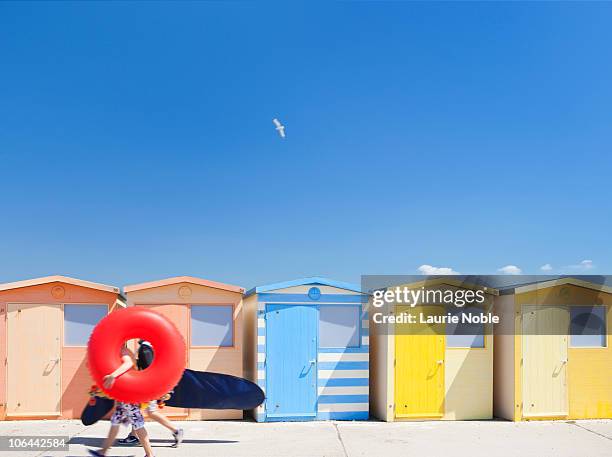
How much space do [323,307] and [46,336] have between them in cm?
393

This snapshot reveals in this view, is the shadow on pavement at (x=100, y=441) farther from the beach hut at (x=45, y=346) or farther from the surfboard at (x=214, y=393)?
the beach hut at (x=45, y=346)

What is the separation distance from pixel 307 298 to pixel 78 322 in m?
3.27

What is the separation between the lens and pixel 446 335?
906 centimetres

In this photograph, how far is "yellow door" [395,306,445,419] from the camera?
889cm

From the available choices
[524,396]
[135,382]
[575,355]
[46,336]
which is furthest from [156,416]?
[575,355]

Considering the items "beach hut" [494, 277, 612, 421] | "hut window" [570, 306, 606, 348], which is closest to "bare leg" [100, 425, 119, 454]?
"beach hut" [494, 277, 612, 421]

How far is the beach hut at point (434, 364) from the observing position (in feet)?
29.2

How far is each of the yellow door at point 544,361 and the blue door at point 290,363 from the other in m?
3.05

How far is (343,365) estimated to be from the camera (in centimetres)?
899

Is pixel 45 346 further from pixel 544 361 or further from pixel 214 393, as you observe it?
pixel 544 361

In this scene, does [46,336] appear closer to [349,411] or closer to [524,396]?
[349,411]

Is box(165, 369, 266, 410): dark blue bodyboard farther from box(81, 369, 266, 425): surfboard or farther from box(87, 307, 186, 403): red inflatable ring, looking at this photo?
box(87, 307, 186, 403): red inflatable ring

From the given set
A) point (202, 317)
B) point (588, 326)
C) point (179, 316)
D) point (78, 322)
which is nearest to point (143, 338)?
point (179, 316)

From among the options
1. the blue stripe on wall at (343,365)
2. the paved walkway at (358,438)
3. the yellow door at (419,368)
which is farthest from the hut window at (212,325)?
the yellow door at (419,368)
